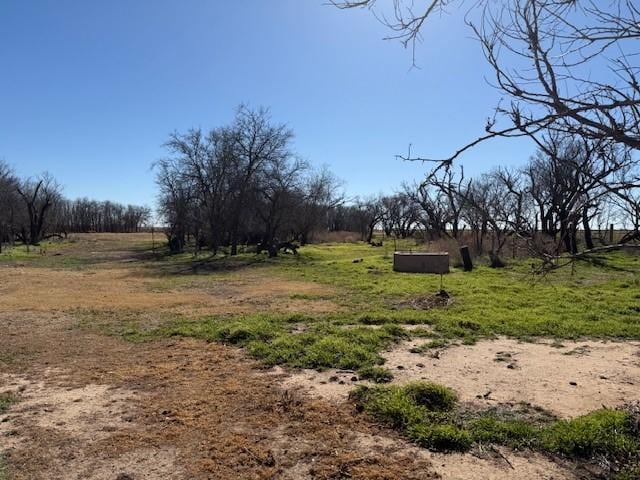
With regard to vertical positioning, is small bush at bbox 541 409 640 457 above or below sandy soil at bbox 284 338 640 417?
above

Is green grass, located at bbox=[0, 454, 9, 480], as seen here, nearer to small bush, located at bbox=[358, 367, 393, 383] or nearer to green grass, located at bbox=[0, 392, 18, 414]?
green grass, located at bbox=[0, 392, 18, 414]

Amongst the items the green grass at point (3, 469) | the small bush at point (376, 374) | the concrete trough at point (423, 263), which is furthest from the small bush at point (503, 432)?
the concrete trough at point (423, 263)

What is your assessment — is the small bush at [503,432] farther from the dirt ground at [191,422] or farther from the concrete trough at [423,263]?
the concrete trough at [423,263]

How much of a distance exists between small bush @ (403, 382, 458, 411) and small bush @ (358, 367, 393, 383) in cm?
63

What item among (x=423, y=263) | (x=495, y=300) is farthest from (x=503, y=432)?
(x=423, y=263)

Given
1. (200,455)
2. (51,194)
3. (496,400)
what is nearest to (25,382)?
(200,455)

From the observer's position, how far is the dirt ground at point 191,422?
3660 millimetres

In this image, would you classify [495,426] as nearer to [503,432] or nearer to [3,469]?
[503,432]

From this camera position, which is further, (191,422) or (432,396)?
(432,396)

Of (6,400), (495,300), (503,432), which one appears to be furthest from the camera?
(495,300)

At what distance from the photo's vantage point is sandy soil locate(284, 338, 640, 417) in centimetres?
522

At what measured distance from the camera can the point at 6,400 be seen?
520 centimetres

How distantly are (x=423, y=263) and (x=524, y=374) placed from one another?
52.2 ft

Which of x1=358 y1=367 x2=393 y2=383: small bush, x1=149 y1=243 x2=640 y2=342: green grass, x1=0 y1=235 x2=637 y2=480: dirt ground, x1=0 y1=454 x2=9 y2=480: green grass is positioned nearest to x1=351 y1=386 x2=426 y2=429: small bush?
x1=0 y1=235 x2=637 y2=480: dirt ground
